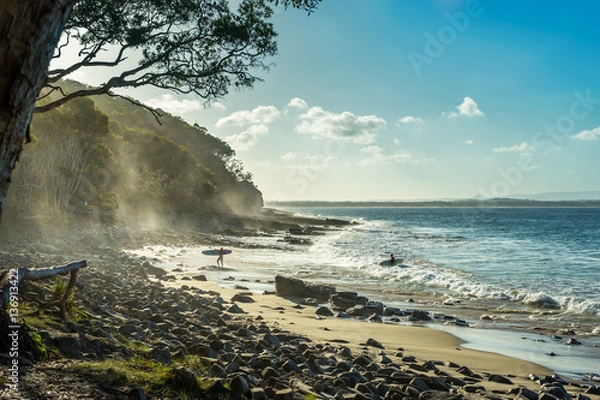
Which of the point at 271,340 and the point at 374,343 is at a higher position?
the point at 271,340

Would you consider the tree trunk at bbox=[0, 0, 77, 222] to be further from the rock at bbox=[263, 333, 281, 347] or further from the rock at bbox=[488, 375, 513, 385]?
the rock at bbox=[488, 375, 513, 385]

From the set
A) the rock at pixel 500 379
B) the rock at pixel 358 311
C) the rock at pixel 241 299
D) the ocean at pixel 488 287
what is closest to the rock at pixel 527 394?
the rock at pixel 500 379

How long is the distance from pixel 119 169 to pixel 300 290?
53.5 m

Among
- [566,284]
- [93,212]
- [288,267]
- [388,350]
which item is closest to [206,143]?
[93,212]

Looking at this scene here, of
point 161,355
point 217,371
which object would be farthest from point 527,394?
point 161,355

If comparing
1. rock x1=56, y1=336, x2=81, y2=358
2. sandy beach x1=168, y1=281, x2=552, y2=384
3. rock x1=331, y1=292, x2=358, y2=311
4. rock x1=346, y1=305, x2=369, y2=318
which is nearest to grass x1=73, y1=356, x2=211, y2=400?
rock x1=56, y1=336, x2=81, y2=358

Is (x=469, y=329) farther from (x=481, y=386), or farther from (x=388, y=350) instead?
(x=481, y=386)

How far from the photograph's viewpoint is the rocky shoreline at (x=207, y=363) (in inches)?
183

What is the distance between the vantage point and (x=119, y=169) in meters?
63.2

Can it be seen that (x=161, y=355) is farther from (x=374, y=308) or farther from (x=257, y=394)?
(x=374, y=308)

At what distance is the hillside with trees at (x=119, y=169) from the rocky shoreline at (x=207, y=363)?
5.05 metres

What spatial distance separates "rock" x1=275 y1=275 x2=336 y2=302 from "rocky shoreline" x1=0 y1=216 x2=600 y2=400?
201 inches

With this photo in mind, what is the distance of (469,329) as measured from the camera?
12.5 meters

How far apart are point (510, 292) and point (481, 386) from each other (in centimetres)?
1259
